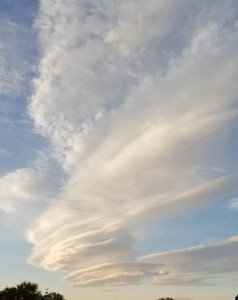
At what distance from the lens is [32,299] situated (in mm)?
139000

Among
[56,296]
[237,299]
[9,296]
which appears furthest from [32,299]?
[237,299]

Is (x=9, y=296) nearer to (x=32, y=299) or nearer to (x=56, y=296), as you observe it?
(x=32, y=299)

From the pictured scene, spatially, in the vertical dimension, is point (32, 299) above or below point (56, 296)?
below

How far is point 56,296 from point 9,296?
46008mm

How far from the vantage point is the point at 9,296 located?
13812 centimetres

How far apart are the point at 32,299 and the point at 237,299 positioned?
7960cm

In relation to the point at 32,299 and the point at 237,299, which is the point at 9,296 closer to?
the point at 32,299

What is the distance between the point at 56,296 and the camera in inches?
7077

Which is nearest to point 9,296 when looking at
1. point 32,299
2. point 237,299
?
point 32,299

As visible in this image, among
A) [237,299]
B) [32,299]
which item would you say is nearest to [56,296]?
[32,299]

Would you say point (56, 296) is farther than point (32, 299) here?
Yes

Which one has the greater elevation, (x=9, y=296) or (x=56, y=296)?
(x=56, y=296)

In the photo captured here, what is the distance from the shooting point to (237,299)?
146 metres

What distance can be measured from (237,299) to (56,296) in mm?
85320
